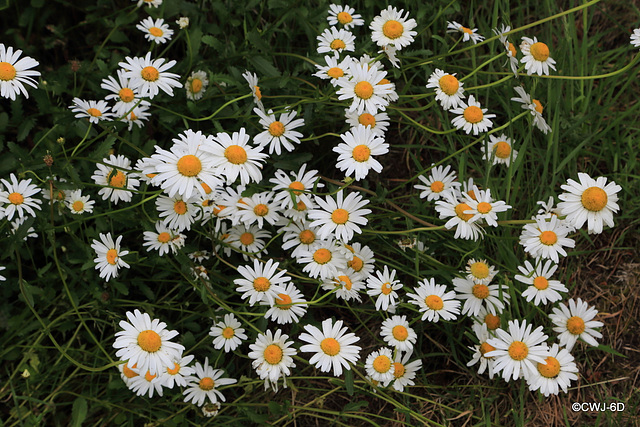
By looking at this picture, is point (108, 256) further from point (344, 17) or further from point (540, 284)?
point (540, 284)

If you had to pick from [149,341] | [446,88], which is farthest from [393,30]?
[149,341]

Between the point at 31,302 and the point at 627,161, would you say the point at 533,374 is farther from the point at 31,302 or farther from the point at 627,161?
the point at 31,302

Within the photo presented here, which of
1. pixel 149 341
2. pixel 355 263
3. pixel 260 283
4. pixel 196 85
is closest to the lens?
pixel 149 341

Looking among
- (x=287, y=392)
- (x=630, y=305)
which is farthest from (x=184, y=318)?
(x=630, y=305)

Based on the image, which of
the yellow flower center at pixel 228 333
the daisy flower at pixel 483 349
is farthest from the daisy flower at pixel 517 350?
the yellow flower center at pixel 228 333

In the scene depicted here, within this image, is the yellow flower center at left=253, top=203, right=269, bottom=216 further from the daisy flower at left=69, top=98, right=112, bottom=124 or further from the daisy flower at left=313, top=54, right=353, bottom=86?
the daisy flower at left=69, top=98, right=112, bottom=124
